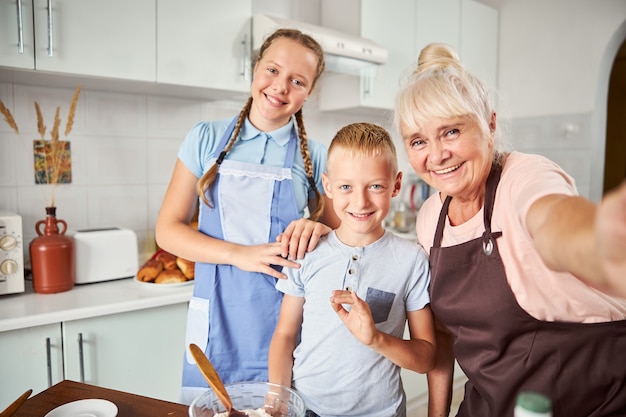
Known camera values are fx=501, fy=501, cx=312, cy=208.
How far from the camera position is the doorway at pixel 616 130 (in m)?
4.58

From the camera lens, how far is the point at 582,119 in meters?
2.95

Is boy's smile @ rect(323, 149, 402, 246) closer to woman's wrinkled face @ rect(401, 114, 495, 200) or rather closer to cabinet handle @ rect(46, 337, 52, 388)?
woman's wrinkled face @ rect(401, 114, 495, 200)

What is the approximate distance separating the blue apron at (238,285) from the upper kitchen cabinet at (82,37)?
0.76 metres

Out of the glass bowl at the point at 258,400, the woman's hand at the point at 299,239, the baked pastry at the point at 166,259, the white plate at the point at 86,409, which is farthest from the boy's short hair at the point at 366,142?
the baked pastry at the point at 166,259

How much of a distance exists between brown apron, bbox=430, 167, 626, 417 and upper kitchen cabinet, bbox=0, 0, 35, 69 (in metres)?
1.48

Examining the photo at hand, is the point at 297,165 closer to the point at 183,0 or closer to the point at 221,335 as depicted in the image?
the point at 221,335

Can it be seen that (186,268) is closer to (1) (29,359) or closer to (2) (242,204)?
(1) (29,359)

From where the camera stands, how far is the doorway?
4582 mm

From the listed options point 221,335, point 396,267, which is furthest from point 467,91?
point 221,335

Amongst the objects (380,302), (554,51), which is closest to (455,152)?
(380,302)

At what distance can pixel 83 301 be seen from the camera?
1669mm

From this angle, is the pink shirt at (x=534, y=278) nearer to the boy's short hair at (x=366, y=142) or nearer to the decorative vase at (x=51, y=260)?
the boy's short hair at (x=366, y=142)

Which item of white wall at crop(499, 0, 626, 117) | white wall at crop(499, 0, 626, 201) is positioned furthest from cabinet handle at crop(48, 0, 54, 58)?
white wall at crop(499, 0, 626, 117)

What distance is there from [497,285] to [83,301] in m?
1.35
